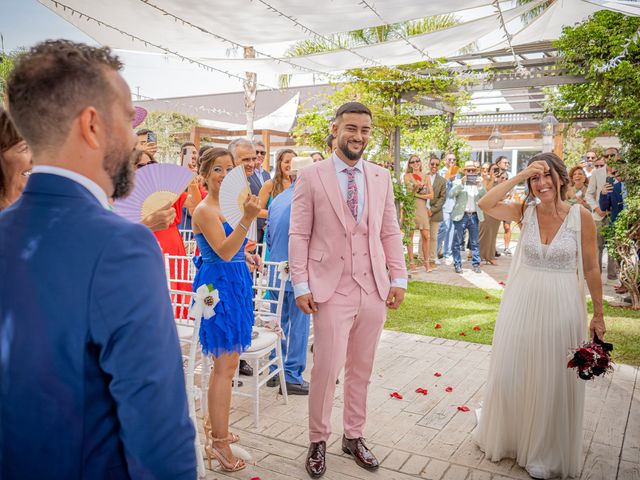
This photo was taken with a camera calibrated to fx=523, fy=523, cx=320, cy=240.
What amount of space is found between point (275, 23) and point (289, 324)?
4.50 m

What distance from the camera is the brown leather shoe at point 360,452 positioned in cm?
316

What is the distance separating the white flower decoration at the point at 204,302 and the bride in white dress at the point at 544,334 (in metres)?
1.81

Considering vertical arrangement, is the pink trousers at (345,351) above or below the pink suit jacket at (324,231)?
below

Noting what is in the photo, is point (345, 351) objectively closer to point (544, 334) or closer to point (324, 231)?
point (324, 231)

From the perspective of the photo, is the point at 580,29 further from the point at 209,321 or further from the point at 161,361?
the point at 161,361

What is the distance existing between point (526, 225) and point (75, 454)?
299cm

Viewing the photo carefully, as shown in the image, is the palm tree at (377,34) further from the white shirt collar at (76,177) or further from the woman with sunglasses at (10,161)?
the white shirt collar at (76,177)

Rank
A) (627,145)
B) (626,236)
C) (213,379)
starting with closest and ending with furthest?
(213,379) → (626,236) → (627,145)

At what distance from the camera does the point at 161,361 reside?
3.54 ft

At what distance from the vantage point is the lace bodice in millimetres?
3207

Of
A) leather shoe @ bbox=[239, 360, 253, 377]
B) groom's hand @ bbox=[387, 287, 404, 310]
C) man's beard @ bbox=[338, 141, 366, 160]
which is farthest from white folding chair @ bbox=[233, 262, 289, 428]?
man's beard @ bbox=[338, 141, 366, 160]

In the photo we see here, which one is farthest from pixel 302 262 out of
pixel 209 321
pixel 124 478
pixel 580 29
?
pixel 580 29

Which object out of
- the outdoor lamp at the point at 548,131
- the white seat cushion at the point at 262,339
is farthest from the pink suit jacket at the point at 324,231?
the outdoor lamp at the point at 548,131

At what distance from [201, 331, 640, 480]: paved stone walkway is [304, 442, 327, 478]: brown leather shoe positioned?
0.07 meters
